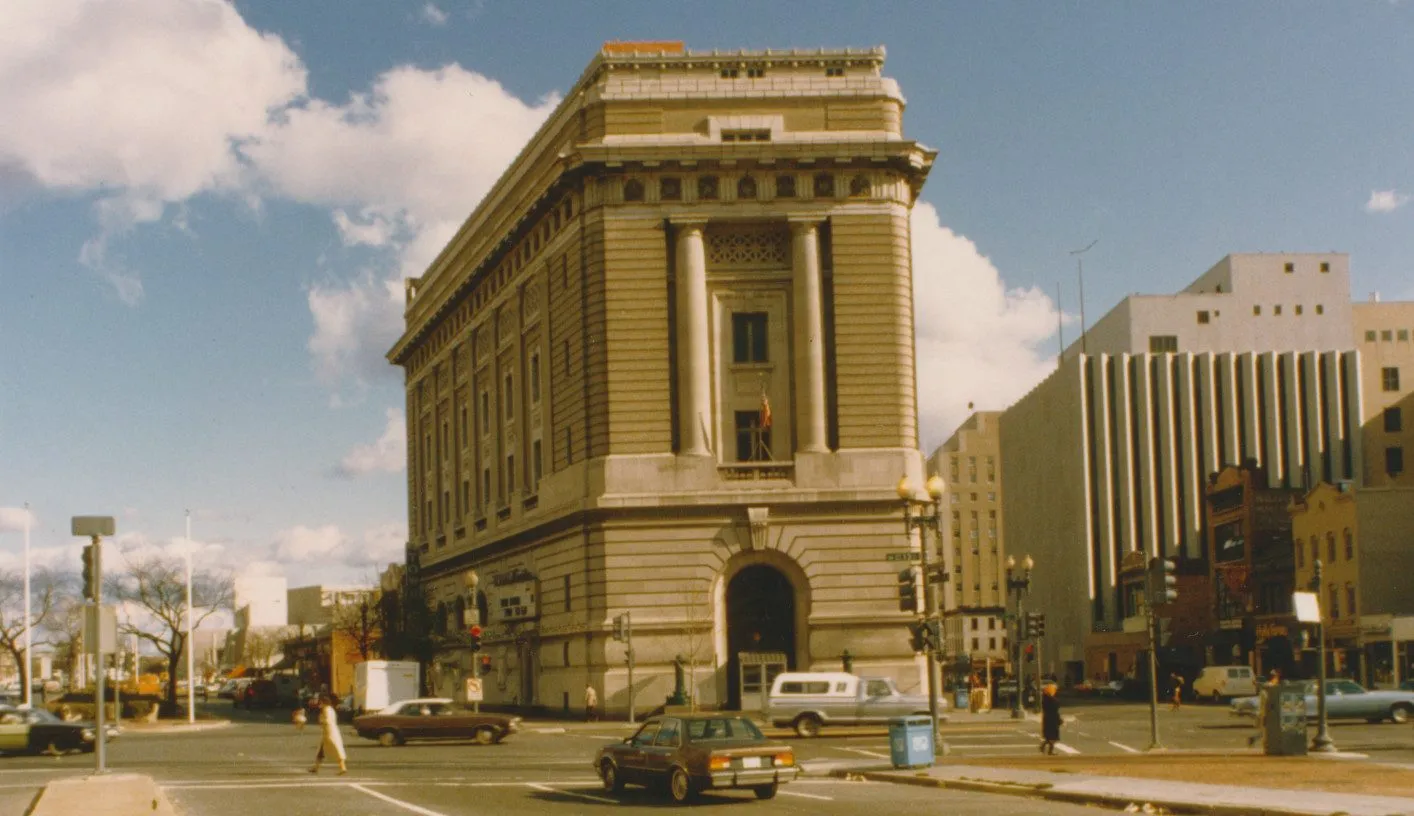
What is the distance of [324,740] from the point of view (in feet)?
125

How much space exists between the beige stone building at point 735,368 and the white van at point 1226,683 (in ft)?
79.6

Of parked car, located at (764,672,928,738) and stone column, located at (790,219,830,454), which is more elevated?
stone column, located at (790,219,830,454)

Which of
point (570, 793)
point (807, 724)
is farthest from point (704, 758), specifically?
point (807, 724)

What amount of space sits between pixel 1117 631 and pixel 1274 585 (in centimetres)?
4042

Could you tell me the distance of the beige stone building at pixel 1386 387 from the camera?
14112 centimetres

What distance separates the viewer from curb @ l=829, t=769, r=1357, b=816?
24281 mm

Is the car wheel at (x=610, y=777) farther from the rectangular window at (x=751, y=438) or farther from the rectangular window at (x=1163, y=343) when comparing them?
the rectangular window at (x=1163, y=343)

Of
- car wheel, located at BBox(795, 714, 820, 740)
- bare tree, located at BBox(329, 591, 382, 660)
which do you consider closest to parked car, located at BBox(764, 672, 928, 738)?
car wheel, located at BBox(795, 714, 820, 740)

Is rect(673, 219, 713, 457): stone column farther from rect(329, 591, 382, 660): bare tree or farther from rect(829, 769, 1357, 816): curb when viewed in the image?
rect(329, 591, 382, 660): bare tree

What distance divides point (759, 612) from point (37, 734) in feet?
91.4

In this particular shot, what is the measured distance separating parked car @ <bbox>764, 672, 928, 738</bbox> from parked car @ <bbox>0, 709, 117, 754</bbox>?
19413 millimetres

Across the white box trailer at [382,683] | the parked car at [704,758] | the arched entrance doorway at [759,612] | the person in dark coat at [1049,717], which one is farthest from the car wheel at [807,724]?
the white box trailer at [382,683]

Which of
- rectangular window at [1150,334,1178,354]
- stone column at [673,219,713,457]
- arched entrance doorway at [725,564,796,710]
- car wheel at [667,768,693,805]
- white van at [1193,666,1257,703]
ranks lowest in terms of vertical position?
white van at [1193,666,1257,703]

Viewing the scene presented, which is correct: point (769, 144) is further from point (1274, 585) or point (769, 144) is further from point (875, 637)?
point (1274, 585)
